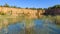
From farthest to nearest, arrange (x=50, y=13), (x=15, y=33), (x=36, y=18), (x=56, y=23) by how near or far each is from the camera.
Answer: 1. (x=36, y=18)
2. (x=50, y=13)
3. (x=56, y=23)
4. (x=15, y=33)

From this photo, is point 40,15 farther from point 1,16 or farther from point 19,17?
point 1,16

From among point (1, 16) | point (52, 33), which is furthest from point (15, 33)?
point (1, 16)

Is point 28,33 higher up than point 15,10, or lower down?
lower down

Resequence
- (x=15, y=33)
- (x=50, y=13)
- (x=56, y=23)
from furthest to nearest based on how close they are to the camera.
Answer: (x=50, y=13)
(x=56, y=23)
(x=15, y=33)

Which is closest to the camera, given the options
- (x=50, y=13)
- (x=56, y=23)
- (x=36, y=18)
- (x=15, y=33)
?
(x=15, y=33)

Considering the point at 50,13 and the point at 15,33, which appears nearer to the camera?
the point at 15,33

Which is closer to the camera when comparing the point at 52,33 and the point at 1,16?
the point at 52,33

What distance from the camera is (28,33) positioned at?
3.24 m

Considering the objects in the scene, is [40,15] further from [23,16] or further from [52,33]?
[52,33]

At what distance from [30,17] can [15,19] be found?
638 mm

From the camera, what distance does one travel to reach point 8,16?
5.00 meters

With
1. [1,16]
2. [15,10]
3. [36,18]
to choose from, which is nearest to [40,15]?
[36,18]

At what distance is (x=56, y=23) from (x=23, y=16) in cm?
138

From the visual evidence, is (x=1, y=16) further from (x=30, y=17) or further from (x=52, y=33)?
(x=52, y=33)
